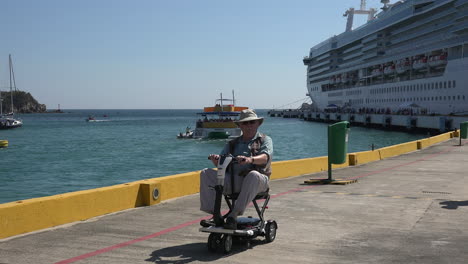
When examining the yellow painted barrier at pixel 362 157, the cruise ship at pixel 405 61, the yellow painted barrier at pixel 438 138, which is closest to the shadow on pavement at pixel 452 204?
the yellow painted barrier at pixel 362 157

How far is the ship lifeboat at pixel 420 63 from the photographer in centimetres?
7356

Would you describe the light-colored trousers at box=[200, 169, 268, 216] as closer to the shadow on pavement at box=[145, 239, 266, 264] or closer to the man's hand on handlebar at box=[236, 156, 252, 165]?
the man's hand on handlebar at box=[236, 156, 252, 165]

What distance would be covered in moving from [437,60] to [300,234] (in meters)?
67.9

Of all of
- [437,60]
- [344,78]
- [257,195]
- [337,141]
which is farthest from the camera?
[344,78]

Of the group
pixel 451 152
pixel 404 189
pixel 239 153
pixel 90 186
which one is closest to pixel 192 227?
pixel 239 153

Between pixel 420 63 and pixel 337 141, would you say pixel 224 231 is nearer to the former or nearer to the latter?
pixel 337 141

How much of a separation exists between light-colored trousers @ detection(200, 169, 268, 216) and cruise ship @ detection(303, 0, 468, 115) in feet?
195

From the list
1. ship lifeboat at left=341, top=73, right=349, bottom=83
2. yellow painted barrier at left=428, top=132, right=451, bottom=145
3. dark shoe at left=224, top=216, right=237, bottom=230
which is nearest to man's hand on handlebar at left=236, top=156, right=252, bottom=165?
dark shoe at left=224, top=216, right=237, bottom=230

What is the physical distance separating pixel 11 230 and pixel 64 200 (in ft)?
3.31

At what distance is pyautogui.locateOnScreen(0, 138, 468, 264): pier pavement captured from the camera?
244 inches

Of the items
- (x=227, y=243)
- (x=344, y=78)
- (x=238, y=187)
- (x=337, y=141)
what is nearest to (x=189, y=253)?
(x=227, y=243)

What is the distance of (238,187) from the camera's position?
6.52 m

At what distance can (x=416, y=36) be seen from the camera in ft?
266

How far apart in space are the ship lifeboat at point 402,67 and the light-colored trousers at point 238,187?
78373 millimetres
